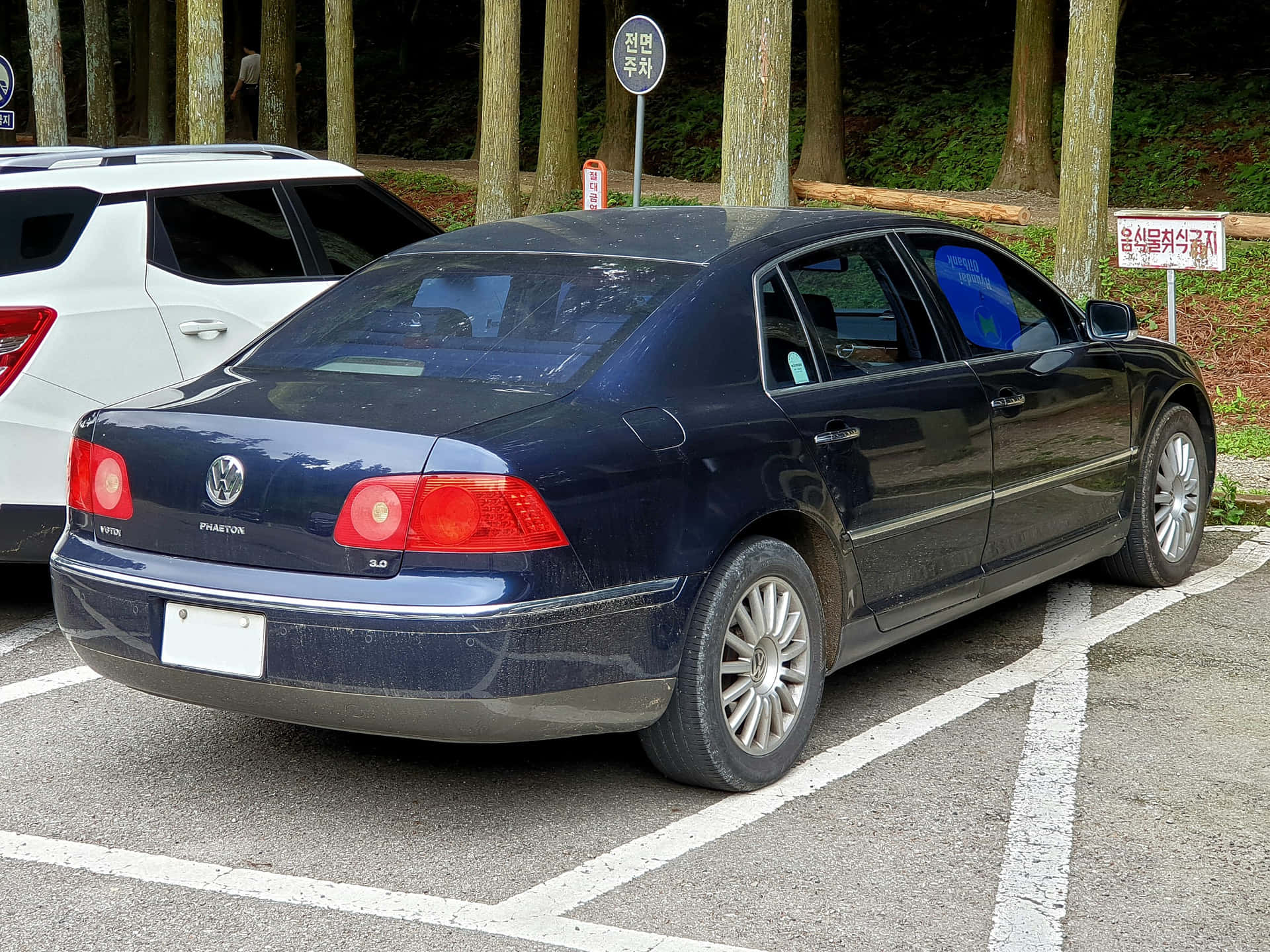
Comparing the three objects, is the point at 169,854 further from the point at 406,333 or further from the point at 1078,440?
the point at 1078,440

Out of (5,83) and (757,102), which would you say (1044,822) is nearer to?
(757,102)

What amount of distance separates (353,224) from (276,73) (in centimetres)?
1752

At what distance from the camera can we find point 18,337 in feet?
18.7

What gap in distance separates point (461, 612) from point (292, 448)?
2.08 feet

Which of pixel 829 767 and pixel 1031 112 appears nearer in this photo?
pixel 829 767

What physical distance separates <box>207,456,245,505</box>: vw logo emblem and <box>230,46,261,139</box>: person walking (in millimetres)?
21684

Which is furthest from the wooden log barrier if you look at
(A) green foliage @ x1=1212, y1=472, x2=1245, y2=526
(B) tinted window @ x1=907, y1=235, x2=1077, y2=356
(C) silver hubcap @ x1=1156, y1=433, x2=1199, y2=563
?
(B) tinted window @ x1=907, y1=235, x2=1077, y2=356

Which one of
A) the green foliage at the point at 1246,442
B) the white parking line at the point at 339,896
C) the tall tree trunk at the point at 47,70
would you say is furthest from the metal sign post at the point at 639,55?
the tall tree trunk at the point at 47,70

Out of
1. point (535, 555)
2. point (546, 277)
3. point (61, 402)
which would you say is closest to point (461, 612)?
point (535, 555)

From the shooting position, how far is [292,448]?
3.88 metres

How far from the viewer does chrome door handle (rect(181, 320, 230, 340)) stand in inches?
249

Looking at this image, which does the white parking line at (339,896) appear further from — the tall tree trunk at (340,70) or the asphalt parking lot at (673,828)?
the tall tree trunk at (340,70)

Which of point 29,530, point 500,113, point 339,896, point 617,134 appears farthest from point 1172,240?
point 617,134

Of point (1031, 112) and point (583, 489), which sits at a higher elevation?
point (1031, 112)
